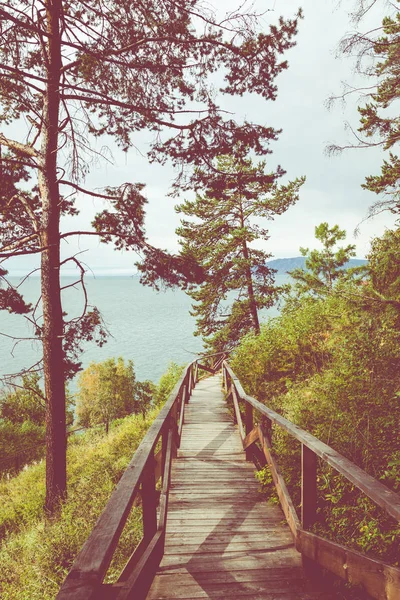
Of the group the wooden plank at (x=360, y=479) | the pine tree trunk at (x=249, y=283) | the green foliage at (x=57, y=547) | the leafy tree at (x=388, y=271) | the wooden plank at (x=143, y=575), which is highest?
the pine tree trunk at (x=249, y=283)

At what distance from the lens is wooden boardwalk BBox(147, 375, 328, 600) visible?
2422 millimetres

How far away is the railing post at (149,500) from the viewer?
2416mm

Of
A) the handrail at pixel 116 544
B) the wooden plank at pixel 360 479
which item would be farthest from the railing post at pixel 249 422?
the wooden plank at pixel 360 479

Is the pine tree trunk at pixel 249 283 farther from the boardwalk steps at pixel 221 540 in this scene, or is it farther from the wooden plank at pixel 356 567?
the wooden plank at pixel 356 567

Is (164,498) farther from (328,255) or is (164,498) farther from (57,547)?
(328,255)

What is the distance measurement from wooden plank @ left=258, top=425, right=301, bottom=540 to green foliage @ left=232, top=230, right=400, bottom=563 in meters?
0.22

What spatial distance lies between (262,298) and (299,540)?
15.9 metres

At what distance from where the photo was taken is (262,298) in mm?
18172

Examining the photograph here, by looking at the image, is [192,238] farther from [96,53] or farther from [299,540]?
[299,540]

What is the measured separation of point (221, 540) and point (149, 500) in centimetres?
110

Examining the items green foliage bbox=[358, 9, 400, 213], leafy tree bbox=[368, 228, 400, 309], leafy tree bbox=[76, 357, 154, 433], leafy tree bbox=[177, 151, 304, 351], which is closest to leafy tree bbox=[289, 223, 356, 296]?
leafy tree bbox=[177, 151, 304, 351]

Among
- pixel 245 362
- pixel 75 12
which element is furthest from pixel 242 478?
pixel 75 12

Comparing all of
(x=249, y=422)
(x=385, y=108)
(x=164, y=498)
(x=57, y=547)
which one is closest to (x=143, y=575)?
(x=164, y=498)

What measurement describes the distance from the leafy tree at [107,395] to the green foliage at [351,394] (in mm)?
35827
